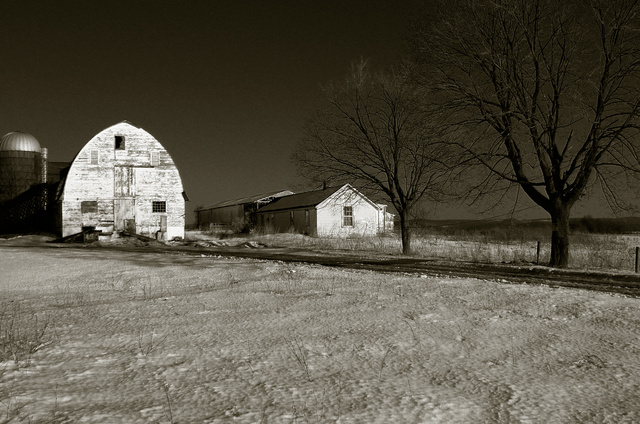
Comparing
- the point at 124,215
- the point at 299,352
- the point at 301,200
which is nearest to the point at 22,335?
the point at 299,352

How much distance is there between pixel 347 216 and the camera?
137 ft

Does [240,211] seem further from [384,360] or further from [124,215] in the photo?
[384,360]

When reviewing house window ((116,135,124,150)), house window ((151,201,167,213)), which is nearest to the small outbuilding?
house window ((151,201,167,213))

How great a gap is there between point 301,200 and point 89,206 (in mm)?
18984

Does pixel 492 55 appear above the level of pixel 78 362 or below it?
above

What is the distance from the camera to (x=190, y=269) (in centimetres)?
1138

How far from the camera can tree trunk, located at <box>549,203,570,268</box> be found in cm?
1471

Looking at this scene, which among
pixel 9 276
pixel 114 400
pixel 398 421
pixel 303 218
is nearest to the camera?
pixel 398 421

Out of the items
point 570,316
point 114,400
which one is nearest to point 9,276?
point 114,400

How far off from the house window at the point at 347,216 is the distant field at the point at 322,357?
33.8 meters

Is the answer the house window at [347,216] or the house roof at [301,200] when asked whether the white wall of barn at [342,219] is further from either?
the house roof at [301,200]

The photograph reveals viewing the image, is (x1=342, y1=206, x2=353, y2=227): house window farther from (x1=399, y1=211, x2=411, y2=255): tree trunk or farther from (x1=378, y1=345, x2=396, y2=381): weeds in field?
(x1=378, y1=345, x2=396, y2=381): weeds in field

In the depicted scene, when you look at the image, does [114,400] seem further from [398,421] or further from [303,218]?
[303,218]

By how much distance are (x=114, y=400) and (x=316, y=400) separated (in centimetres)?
128
